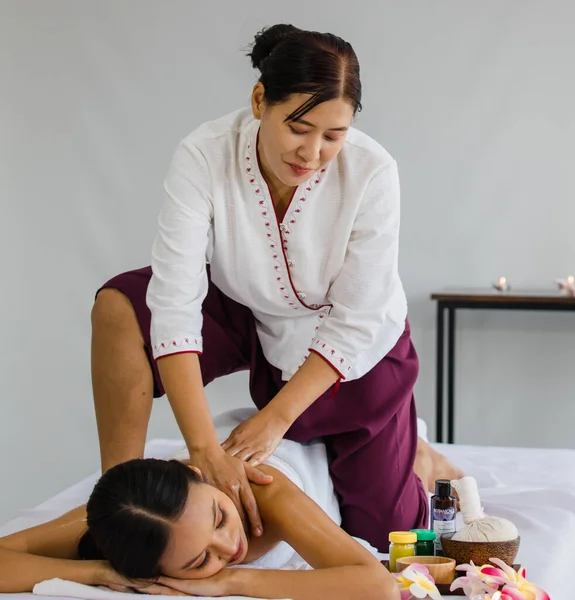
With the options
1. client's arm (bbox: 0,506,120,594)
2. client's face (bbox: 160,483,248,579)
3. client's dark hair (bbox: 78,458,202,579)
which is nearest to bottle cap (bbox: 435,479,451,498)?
client's face (bbox: 160,483,248,579)

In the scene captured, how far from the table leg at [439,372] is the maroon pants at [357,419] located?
60.8 inches

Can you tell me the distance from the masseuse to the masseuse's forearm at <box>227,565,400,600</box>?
0.53 feet

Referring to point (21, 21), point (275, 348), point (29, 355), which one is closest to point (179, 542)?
point (275, 348)

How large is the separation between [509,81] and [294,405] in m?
2.55

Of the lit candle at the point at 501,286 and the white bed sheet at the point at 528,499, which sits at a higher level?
the lit candle at the point at 501,286

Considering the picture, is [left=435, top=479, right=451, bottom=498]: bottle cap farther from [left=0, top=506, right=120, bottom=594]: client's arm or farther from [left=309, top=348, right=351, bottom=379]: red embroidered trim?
[left=0, top=506, right=120, bottom=594]: client's arm

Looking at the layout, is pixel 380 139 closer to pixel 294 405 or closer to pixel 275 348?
pixel 275 348

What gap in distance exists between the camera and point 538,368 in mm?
4020

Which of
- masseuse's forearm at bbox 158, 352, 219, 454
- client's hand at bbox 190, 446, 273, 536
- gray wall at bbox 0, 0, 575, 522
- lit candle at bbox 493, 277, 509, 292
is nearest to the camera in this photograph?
client's hand at bbox 190, 446, 273, 536

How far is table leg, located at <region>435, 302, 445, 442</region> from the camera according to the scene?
3.75 m

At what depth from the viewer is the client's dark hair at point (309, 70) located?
1.60 metres

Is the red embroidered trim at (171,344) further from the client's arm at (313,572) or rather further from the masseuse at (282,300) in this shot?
the client's arm at (313,572)

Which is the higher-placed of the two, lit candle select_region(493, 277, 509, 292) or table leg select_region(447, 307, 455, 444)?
lit candle select_region(493, 277, 509, 292)

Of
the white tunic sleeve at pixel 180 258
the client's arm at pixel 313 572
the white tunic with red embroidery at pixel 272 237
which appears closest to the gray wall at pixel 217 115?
the white tunic with red embroidery at pixel 272 237
